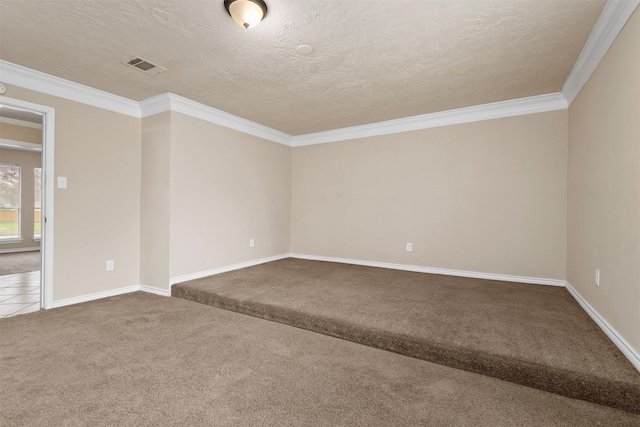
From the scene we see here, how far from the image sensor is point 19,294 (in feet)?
12.8

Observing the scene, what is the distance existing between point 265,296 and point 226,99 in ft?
8.06

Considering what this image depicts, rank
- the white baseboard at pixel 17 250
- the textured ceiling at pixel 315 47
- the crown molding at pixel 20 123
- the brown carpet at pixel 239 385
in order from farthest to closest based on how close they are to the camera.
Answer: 1. the white baseboard at pixel 17 250
2. the crown molding at pixel 20 123
3. the textured ceiling at pixel 315 47
4. the brown carpet at pixel 239 385

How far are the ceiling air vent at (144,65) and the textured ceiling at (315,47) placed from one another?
83 mm

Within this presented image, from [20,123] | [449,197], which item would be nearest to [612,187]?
[449,197]

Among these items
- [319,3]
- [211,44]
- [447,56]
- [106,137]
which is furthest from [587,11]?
[106,137]

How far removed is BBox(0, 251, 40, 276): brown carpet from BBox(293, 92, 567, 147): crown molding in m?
5.57

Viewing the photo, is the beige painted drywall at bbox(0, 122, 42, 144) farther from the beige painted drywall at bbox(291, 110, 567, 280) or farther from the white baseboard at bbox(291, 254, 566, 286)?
the white baseboard at bbox(291, 254, 566, 286)

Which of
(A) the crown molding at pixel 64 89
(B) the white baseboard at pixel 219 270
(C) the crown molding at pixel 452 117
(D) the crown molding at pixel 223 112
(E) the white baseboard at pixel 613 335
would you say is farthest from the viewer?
(B) the white baseboard at pixel 219 270

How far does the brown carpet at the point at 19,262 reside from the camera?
5.36 metres

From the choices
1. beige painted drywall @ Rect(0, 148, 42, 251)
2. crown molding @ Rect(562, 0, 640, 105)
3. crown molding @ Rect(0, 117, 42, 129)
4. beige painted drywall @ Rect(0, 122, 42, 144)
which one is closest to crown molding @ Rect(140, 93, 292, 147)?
crown molding @ Rect(0, 117, 42, 129)

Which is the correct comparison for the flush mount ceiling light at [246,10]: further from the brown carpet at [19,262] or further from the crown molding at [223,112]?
the brown carpet at [19,262]

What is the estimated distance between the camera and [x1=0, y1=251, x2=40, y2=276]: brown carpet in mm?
5364

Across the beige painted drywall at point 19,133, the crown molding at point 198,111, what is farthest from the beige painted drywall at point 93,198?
the beige painted drywall at point 19,133

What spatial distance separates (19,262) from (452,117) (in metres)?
8.37
